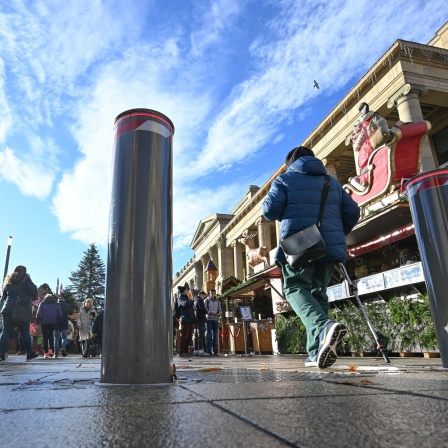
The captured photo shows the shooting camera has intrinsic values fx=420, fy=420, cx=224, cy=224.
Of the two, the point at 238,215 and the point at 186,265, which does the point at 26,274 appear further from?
the point at 186,265

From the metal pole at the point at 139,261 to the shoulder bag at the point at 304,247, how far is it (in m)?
1.42

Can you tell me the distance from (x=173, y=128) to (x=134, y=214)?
698 mm

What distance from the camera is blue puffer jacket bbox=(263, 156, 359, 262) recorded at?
3.56 meters

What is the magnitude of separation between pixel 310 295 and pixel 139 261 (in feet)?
6.13

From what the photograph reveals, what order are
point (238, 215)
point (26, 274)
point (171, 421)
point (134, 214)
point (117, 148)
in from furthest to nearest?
Answer: 1. point (238, 215)
2. point (26, 274)
3. point (117, 148)
4. point (134, 214)
5. point (171, 421)

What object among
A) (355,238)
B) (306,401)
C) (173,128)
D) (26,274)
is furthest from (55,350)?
(306,401)

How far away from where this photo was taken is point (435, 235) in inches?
135

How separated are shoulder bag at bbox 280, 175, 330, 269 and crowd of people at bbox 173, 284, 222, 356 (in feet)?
26.2

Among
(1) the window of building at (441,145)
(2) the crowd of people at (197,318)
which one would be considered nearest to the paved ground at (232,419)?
(2) the crowd of people at (197,318)

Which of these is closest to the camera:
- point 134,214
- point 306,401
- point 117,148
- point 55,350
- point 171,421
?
point 171,421

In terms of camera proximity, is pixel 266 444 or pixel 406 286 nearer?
pixel 266 444

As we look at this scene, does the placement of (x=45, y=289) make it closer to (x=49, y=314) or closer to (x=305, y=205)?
(x=49, y=314)

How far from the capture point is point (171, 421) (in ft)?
3.25

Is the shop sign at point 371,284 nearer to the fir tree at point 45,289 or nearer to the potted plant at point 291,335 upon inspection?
the potted plant at point 291,335
